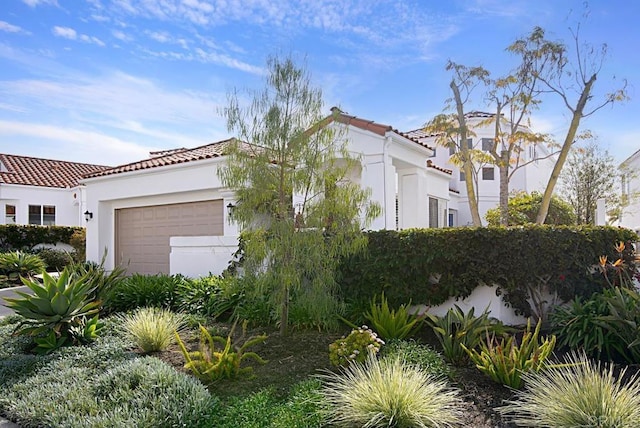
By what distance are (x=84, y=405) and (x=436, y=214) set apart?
1484 cm

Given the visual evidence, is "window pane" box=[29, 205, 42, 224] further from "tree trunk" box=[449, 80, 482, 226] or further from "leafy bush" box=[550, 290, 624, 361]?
"leafy bush" box=[550, 290, 624, 361]

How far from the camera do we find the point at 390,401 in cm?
448

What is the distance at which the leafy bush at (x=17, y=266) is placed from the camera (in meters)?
16.9

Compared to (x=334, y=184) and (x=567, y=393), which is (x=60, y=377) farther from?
(x=567, y=393)

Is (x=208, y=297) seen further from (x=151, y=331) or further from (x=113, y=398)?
(x=113, y=398)

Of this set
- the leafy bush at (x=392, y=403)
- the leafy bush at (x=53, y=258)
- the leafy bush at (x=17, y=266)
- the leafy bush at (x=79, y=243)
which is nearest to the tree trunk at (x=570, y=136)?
the leafy bush at (x=392, y=403)

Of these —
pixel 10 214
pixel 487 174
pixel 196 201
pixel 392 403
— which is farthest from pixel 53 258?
pixel 487 174

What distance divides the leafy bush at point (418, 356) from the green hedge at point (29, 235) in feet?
68.2

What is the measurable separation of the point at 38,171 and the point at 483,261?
92.1 feet

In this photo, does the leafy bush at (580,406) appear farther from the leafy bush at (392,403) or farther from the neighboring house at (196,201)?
the neighboring house at (196,201)

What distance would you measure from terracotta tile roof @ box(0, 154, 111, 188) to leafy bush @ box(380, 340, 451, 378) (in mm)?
23341

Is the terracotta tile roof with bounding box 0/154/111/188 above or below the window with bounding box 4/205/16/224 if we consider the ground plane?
above

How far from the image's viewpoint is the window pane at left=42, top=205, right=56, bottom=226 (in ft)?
88.5

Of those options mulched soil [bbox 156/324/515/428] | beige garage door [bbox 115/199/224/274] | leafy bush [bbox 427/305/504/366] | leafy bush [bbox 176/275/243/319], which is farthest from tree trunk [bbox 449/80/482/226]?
mulched soil [bbox 156/324/515/428]
